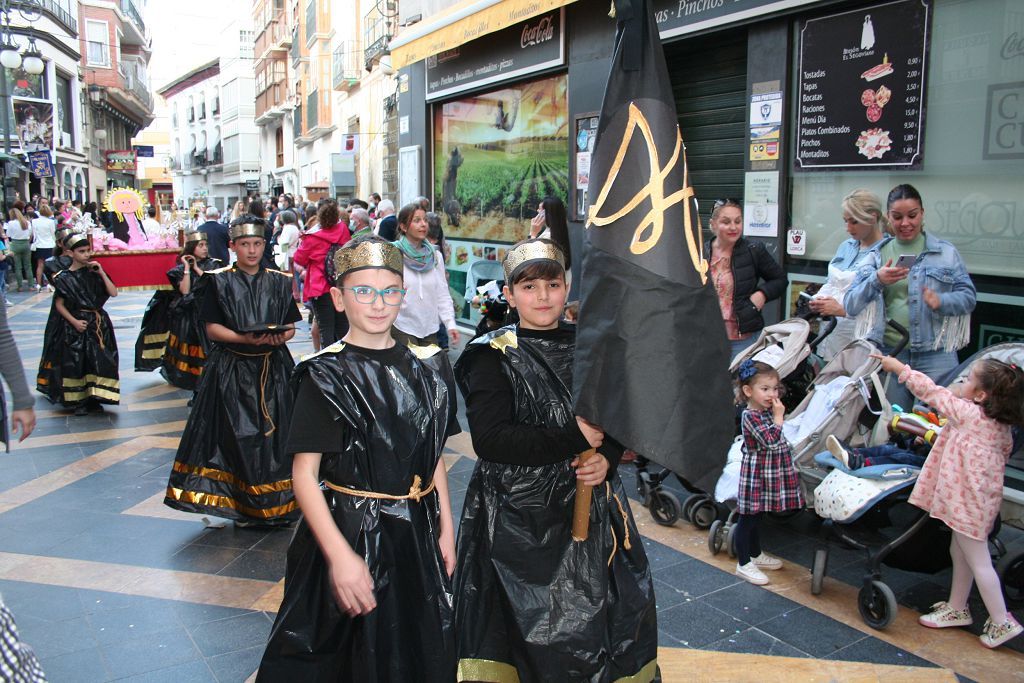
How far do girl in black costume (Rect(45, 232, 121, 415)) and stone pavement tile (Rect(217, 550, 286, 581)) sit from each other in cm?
469

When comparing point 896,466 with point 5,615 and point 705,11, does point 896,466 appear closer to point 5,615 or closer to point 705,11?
point 5,615

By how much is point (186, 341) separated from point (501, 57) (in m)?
5.68

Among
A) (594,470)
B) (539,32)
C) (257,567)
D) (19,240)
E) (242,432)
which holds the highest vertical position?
(539,32)

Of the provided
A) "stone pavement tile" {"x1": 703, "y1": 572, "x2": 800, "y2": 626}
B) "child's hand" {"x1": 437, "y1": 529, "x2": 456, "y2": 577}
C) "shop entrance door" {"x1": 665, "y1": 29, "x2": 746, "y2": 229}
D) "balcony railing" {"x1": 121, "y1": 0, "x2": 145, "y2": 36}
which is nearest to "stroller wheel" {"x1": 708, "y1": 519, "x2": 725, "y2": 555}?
"stone pavement tile" {"x1": 703, "y1": 572, "x2": 800, "y2": 626}

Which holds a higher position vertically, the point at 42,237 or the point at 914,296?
the point at 42,237

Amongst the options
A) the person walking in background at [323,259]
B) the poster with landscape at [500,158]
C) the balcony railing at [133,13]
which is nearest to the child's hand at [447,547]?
the person walking in background at [323,259]

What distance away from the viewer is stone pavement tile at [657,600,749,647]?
399 cm

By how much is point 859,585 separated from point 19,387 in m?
4.05

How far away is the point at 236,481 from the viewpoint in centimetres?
546

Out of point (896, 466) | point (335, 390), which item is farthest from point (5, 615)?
point (896, 466)

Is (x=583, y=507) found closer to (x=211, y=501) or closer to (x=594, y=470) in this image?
(x=594, y=470)

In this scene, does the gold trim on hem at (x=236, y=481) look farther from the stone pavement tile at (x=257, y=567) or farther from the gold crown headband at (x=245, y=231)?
the gold crown headband at (x=245, y=231)

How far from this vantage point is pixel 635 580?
2855mm

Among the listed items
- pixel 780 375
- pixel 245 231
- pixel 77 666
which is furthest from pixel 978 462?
pixel 245 231
